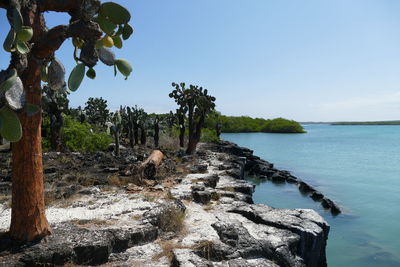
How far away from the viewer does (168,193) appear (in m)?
8.34

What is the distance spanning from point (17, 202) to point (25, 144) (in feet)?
2.91

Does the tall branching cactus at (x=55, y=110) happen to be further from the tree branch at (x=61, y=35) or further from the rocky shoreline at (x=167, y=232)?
the tree branch at (x=61, y=35)

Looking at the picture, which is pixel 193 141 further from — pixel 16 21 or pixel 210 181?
pixel 16 21

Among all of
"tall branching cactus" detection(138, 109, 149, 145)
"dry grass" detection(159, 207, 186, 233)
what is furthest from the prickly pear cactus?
"tall branching cactus" detection(138, 109, 149, 145)

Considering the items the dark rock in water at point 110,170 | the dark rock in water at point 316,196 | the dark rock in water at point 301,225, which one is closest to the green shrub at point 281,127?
the dark rock in water at point 316,196

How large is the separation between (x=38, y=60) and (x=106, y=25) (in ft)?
3.88

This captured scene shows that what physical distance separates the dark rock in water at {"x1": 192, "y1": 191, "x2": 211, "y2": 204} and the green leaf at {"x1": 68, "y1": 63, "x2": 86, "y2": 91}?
519cm

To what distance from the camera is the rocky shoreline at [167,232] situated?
4.75 metres

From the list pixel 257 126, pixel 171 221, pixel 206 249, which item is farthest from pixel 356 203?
pixel 257 126

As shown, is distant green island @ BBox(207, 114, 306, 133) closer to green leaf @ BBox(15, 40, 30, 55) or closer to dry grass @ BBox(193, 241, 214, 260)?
dry grass @ BBox(193, 241, 214, 260)

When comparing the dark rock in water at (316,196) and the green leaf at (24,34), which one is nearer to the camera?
the green leaf at (24,34)

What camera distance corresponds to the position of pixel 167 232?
245 inches

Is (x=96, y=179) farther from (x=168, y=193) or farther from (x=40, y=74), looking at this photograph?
(x=40, y=74)

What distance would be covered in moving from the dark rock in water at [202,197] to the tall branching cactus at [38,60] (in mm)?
4209
